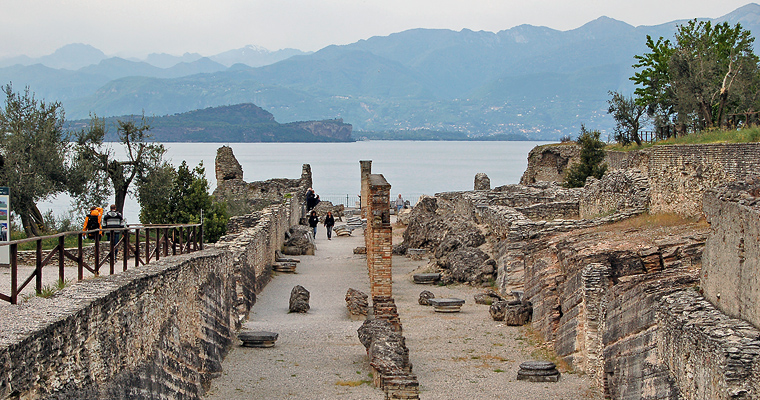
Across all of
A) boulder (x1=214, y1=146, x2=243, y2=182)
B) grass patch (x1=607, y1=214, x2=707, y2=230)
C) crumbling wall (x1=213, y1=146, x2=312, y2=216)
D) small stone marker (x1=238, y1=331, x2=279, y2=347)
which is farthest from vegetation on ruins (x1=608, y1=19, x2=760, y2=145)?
boulder (x1=214, y1=146, x2=243, y2=182)

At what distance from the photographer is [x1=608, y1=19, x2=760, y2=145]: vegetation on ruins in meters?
34.8

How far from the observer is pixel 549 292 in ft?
52.0

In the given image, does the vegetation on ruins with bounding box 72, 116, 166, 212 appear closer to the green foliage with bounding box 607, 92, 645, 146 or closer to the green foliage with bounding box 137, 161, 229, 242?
the green foliage with bounding box 137, 161, 229, 242

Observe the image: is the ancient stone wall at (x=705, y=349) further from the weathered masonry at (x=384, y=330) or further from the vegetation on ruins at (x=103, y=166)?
the vegetation on ruins at (x=103, y=166)

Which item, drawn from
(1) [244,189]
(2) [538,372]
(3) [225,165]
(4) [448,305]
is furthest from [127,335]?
(3) [225,165]

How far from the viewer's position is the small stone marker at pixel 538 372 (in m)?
12.7

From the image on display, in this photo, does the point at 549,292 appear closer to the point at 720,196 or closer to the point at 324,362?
the point at 324,362

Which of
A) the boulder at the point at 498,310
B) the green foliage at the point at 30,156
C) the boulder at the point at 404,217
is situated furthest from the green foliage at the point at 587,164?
the green foliage at the point at 30,156

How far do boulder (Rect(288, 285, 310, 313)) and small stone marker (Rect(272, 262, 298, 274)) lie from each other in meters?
5.62

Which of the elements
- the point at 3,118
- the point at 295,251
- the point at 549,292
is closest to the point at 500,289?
the point at 549,292

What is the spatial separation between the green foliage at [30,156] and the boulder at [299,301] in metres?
8.71

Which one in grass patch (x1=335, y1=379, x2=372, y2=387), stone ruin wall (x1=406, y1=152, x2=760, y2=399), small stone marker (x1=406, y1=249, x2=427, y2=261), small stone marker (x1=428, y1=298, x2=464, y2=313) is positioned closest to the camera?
stone ruin wall (x1=406, y1=152, x2=760, y2=399)

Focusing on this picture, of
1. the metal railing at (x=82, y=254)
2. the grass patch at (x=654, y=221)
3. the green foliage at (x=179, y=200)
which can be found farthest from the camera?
the green foliage at (x=179, y=200)

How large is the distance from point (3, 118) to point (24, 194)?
3.11 meters
